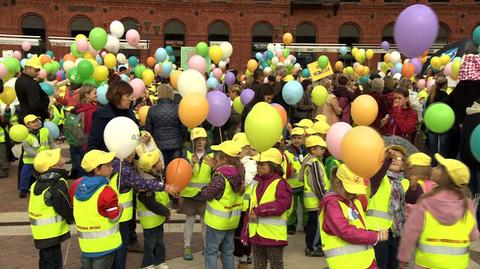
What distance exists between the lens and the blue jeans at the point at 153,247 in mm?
5031

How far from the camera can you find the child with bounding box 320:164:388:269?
11.7 feet

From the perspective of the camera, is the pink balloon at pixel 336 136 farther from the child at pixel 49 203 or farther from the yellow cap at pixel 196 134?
the child at pixel 49 203

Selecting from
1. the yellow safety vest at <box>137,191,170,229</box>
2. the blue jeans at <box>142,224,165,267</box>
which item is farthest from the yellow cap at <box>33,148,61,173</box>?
the blue jeans at <box>142,224,165,267</box>

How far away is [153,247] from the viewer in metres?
5.08

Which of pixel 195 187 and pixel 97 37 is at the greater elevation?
pixel 97 37

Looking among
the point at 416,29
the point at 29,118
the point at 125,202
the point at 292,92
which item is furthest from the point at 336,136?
the point at 29,118

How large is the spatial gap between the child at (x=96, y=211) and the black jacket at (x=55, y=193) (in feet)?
0.90

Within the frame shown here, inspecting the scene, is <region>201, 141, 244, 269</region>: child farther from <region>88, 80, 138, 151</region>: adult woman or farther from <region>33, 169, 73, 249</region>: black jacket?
<region>33, 169, 73, 249</region>: black jacket

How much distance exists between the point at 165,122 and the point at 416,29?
3509 millimetres

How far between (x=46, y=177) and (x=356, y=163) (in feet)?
9.18

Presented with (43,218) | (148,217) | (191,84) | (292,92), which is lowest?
(148,217)

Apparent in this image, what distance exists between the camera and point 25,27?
108 feet

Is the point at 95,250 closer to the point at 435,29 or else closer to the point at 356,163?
the point at 356,163

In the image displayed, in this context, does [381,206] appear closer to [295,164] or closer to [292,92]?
[295,164]
